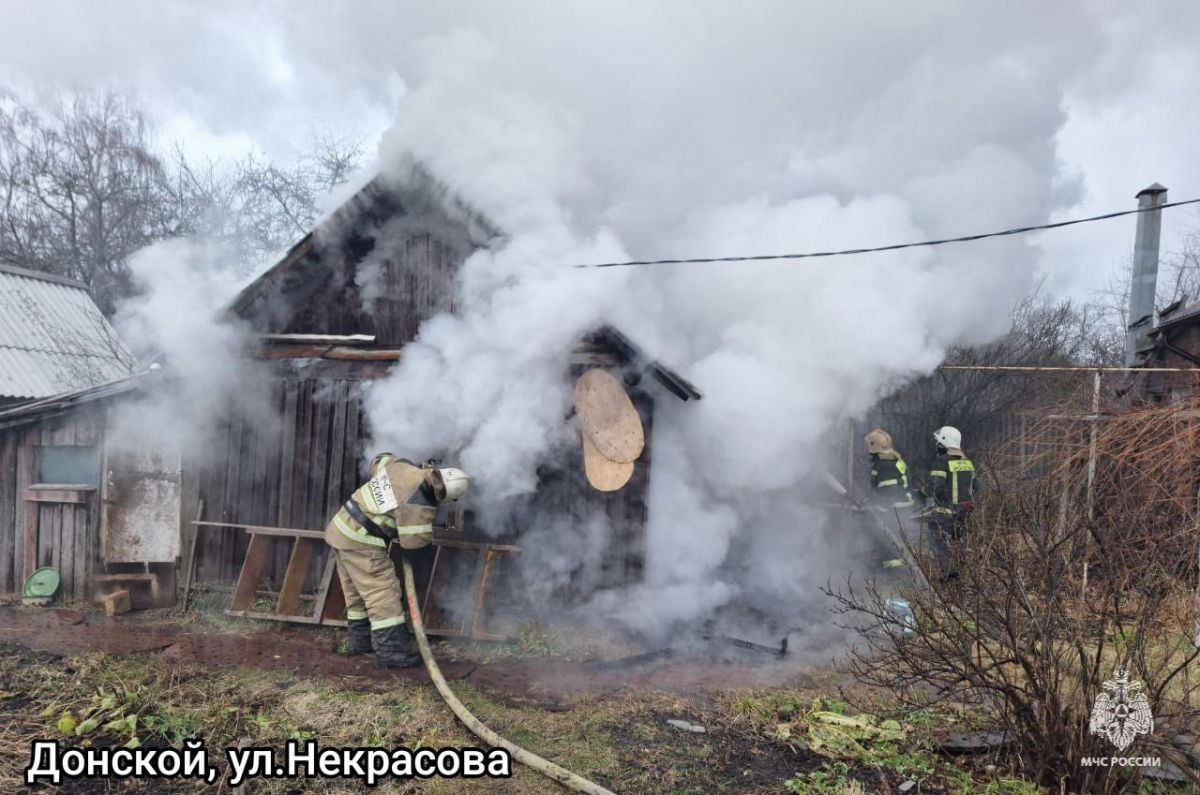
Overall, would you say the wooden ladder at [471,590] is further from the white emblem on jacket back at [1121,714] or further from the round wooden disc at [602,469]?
the white emblem on jacket back at [1121,714]

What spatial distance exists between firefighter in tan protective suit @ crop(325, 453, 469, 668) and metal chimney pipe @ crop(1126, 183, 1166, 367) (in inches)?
504

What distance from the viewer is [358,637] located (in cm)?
662

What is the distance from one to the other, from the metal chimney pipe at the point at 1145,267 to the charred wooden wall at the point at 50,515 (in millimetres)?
16357

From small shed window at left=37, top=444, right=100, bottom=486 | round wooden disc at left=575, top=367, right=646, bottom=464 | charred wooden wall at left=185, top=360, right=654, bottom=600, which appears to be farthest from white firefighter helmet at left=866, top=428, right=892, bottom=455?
small shed window at left=37, top=444, right=100, bottom=486

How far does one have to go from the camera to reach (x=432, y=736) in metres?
4.78

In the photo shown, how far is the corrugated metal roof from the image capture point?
11.0 meters

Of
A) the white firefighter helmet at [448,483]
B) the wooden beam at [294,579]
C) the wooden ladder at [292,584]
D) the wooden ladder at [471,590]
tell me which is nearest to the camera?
the white firefighter helmet at [448,483]

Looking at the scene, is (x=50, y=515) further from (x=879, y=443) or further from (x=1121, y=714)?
(x=1121, y=714)

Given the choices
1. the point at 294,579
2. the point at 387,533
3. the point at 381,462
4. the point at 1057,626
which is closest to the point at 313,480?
the point at 294,579

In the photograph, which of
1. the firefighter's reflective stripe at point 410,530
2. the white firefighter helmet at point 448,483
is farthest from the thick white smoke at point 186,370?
the white firefighter helmet at point 448,483

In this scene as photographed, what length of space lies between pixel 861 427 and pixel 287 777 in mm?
12747

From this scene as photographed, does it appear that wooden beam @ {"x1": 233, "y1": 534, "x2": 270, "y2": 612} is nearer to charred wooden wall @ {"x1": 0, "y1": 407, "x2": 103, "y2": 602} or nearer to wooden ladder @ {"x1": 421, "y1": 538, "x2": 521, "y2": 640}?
wooden ladder @ {"x1": 421, "y1": 538, "x2": 521, "y2": 640}

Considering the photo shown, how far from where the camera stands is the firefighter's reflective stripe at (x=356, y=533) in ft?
20.6

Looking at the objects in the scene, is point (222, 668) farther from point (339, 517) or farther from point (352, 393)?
point (352, 393)
